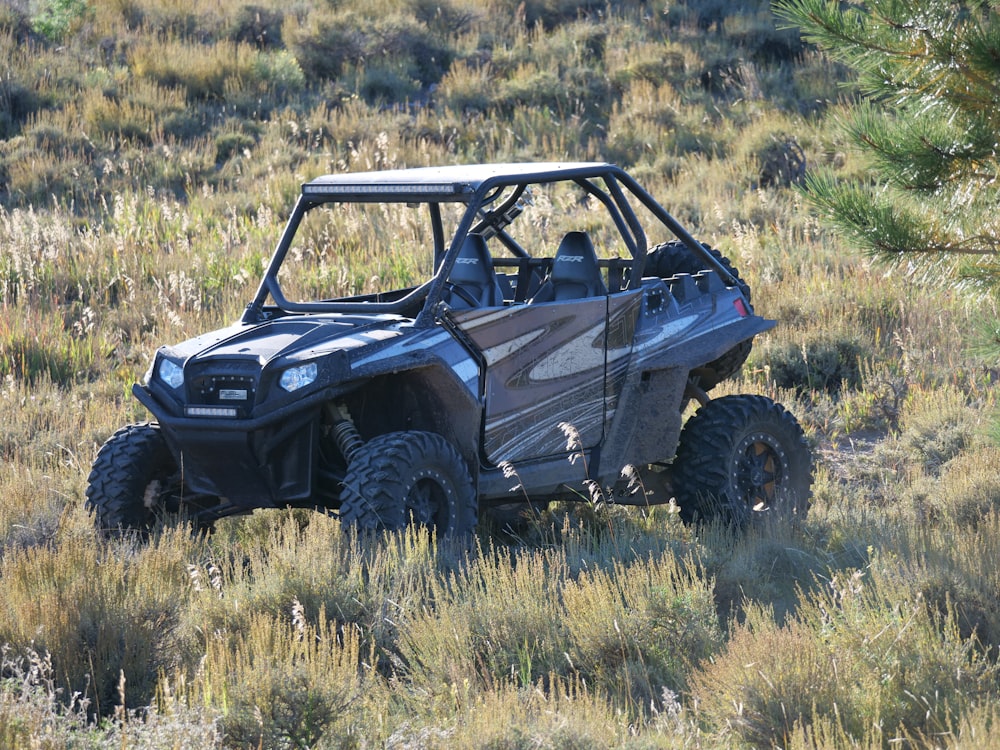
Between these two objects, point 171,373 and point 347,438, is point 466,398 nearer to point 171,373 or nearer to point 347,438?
point 347,438

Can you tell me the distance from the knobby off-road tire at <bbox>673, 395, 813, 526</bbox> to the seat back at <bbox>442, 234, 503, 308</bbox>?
127cm

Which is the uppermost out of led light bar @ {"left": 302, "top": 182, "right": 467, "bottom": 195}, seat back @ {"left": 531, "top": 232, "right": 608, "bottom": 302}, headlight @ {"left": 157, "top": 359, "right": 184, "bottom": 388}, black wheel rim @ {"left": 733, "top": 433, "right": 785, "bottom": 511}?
led light bar @ {"left": 302, "top": 182, "right": 467, "bottom": 195}

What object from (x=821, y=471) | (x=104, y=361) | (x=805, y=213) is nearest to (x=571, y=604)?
(x=821, y=471)

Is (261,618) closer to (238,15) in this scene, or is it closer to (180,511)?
(180,511)

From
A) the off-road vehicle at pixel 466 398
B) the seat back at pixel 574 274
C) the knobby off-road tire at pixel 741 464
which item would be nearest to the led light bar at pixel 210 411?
the off-road vehicle at pixel 466 398

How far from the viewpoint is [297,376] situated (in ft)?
18.8

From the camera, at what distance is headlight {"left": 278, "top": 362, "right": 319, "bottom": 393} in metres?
5.71

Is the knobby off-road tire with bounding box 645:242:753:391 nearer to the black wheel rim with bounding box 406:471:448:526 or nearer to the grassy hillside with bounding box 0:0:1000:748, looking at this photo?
the grassy hillside with bounding box 0:0:1000:748

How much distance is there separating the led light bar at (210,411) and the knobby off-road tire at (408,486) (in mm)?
560

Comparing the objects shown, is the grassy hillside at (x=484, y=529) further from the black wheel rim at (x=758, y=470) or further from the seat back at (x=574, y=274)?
the seat back at (x=574, y=274)

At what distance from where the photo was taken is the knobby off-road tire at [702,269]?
7457 mm

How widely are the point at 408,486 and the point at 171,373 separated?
123 cm

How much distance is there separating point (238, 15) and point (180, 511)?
16.8 metres

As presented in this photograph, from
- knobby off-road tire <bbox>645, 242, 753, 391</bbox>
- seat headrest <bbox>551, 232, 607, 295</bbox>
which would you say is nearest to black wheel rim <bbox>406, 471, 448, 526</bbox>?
seat headrest <bbox>551, 232, 607, 295</bbox>
